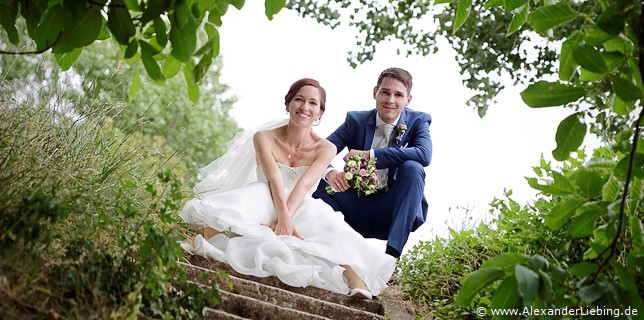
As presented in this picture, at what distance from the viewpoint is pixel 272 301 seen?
456 centimetres

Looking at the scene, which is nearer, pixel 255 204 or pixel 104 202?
pixel 104 202

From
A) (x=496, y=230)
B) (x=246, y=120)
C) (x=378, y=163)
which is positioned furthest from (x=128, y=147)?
(x=246, y=120)

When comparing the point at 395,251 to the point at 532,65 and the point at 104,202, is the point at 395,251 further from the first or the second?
the point at 532,65

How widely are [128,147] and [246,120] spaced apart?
13.7m

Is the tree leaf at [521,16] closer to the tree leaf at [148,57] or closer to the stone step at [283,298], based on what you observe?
the tree leaf at [148,57]

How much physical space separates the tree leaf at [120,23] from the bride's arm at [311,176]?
3160mm

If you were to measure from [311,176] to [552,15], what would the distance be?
3470 mm

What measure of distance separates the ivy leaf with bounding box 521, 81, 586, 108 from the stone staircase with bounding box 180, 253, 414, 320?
71.7 inches

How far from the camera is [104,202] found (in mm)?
4207

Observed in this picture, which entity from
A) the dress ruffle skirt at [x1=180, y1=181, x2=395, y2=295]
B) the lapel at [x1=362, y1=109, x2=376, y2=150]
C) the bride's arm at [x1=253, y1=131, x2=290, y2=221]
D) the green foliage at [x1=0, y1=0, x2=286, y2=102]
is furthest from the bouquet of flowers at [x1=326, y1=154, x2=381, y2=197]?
the green foliage at [x1=0, y1=0, x2=286, y2=102]

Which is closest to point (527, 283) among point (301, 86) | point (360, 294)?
point (360, 294)

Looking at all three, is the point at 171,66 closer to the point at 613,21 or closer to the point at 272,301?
the point at 613,21

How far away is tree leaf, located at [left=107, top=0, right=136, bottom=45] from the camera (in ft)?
8.63

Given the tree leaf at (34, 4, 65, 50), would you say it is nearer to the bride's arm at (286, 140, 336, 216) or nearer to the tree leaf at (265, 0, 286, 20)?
the tree leaf at (265, 0, 286, 20)
